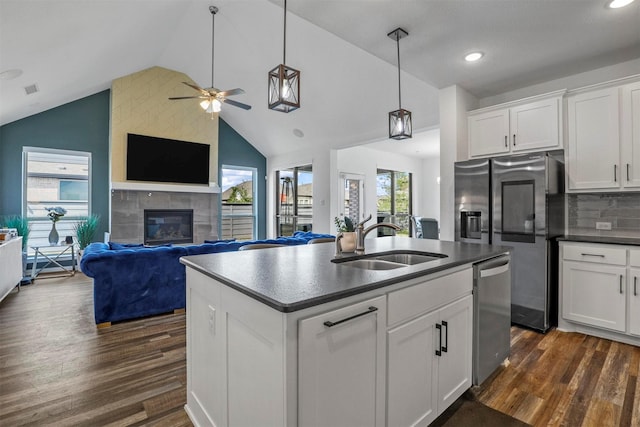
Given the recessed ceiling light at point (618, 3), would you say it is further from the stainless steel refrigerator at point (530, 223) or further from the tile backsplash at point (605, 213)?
Result: the tile backsplash at point (605, 213)

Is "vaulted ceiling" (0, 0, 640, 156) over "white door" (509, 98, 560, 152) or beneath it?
over

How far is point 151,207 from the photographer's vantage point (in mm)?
6648

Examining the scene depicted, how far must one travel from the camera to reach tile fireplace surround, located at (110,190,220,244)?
247 inches

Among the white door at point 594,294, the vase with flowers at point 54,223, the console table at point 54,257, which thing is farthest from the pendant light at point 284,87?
the vase with flowers at point 54,223

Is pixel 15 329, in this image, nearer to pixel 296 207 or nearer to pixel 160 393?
pixel 160 393

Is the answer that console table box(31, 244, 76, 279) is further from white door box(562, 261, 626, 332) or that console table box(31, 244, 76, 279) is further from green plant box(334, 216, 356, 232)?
white door box(562, 261, 626, 332)

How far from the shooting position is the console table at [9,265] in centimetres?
369

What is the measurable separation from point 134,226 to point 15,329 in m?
3.54

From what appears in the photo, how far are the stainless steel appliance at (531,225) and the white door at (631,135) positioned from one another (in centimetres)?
49

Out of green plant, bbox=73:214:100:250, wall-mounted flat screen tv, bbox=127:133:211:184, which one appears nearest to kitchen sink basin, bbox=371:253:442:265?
green plant, bbox=73:214:100:250

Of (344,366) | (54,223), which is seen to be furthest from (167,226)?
(344,366)

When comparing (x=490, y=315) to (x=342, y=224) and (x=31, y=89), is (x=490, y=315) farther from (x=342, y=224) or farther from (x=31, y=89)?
(x=31, y=89)

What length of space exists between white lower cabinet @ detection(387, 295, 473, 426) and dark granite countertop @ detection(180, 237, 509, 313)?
24cm

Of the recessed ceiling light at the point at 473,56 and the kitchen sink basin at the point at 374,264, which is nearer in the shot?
the kitchen sink basin at the point at 374,264
